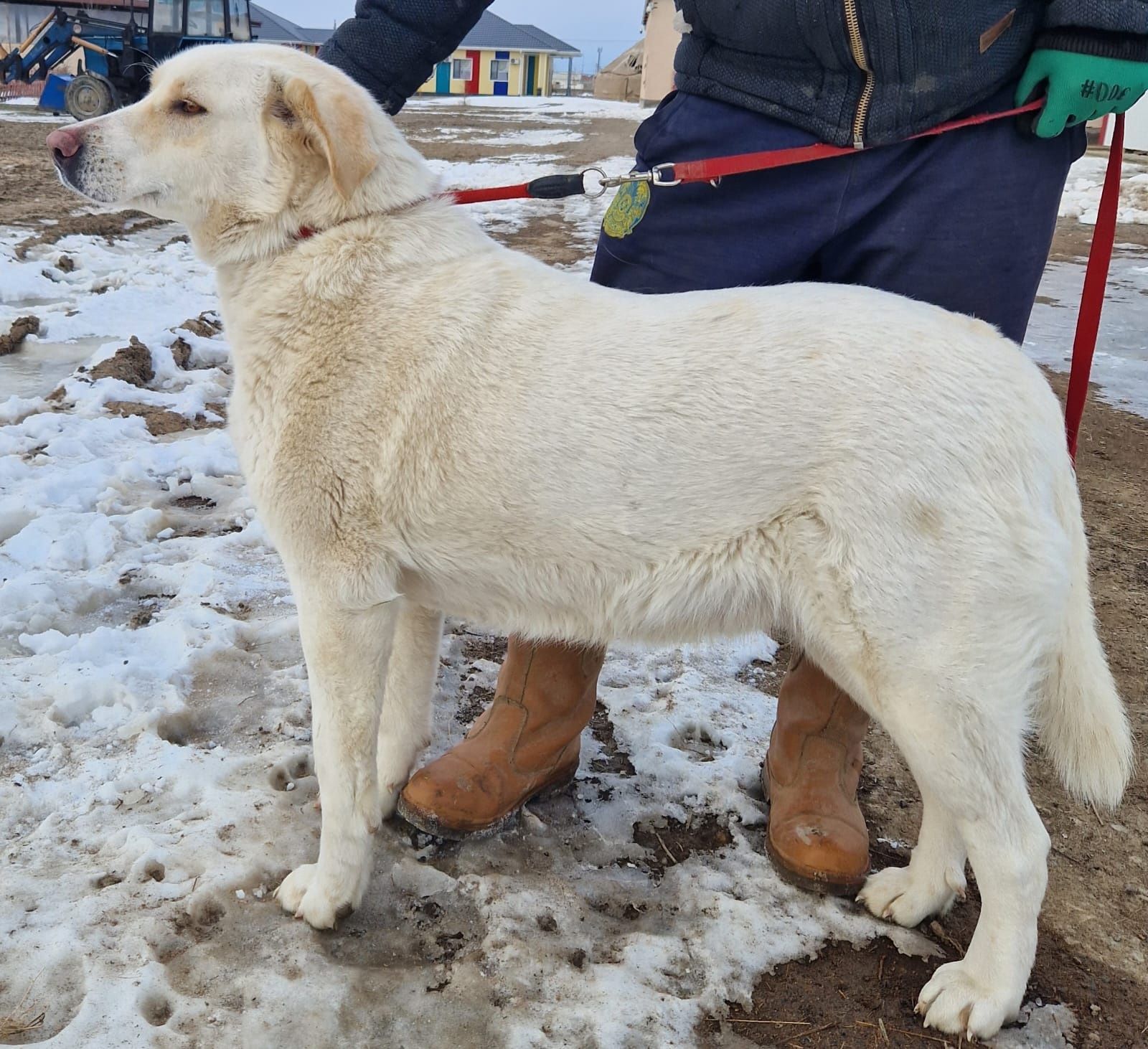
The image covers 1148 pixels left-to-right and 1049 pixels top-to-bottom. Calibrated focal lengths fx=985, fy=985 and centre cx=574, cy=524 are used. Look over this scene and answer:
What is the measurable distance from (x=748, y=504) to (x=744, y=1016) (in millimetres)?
1070

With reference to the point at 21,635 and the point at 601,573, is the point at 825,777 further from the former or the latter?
the point at 21,635

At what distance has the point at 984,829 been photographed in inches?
78.2

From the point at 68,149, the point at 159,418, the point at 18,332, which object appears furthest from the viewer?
the point at 18,332

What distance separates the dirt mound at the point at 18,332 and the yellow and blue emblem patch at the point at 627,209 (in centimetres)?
454

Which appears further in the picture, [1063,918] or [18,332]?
[18,332]

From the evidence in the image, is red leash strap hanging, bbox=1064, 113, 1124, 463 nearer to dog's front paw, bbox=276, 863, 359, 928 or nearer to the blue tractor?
dog's front paw, bbox=276, 863, 359, 928

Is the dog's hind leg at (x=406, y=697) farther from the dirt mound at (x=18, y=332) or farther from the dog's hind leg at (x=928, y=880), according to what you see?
the dirt mound at (x=18, y=332)

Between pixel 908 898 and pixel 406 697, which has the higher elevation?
pixel 406 697

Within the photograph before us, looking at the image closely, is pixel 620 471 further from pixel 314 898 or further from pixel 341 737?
pixel 314 898

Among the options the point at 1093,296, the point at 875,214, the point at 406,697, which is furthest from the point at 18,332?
the point at 1093,296

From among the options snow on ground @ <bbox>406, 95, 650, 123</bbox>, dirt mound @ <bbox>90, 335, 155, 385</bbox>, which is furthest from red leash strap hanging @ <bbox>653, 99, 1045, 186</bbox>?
snow on ground @ <bbox>406, 95, 650, 123</bbox>

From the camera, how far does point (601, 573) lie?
206 centimetres

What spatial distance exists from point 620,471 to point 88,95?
863 inches

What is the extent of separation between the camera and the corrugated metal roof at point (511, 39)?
56.2m
